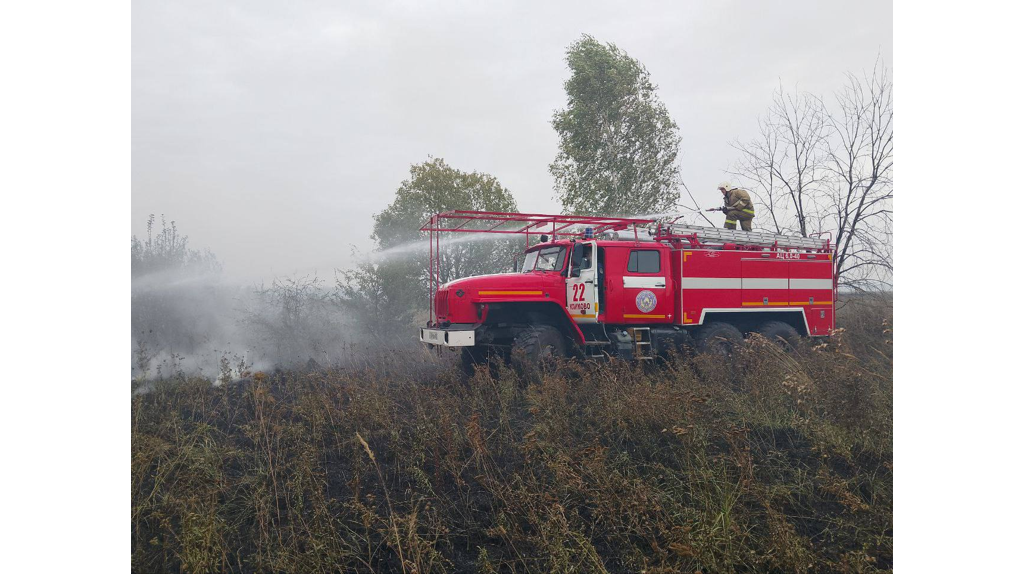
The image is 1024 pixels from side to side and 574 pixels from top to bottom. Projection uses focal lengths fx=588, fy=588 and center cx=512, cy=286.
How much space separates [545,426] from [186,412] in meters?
4.30

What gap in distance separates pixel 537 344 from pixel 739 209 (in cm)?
482

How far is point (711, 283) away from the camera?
963 cm

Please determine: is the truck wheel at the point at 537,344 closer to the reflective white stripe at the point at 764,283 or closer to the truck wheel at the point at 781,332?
the reflective white stripe at the point at 764,283

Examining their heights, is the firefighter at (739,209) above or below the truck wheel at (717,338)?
above

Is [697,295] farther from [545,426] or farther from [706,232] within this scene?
[545,426]

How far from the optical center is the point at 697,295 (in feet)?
31.2

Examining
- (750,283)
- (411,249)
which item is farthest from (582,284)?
(411,249)

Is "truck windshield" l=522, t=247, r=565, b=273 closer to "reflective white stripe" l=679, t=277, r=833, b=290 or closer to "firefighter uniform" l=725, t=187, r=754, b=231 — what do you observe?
"reflective white stripe" l=679, t=277, r=833, b=290

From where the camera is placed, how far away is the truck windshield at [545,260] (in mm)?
9234

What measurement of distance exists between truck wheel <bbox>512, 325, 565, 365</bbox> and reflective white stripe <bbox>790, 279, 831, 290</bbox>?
4.74 m

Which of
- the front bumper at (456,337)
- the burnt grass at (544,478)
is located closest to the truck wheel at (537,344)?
the front bumper at (456,337)

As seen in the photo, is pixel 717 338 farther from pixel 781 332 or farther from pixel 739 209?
pixel 739 209

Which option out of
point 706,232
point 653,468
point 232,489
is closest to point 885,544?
point 653,468

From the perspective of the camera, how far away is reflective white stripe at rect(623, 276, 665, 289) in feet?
30.1
